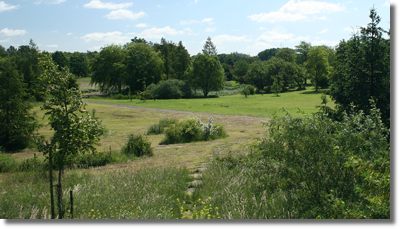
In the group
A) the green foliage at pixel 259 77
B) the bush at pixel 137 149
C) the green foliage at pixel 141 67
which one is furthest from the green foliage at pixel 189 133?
the green foliage at pixel 259 77

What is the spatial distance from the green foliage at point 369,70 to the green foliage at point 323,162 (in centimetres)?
581

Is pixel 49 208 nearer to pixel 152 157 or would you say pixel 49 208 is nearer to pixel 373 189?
pixel 373 189

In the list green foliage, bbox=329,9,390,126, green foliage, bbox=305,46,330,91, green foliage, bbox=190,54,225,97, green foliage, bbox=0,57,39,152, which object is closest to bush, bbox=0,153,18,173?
green foliage, bbox=0,57,39,152

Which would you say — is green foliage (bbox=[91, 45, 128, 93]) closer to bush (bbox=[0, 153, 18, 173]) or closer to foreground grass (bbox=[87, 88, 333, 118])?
foreground grass (bbox=[87, 88, 333, 118])

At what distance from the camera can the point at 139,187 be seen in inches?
227

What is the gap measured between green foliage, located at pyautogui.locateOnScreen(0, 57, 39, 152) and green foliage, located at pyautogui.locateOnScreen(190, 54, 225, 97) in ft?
149

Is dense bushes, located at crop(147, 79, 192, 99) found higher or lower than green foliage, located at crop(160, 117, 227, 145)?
higher

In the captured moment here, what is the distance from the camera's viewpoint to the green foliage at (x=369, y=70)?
8.77 m

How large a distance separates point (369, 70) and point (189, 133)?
958 centimetres

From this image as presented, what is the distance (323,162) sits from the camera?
3754 mm

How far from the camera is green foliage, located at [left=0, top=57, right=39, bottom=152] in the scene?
14.7 meters
